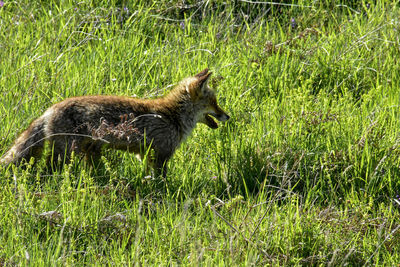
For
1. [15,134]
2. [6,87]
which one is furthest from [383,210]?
[6,87]

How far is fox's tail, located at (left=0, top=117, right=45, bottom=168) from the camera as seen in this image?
19.0 ft

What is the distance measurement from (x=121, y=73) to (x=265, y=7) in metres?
2.70

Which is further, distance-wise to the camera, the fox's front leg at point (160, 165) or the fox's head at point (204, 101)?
the fox's head at point (204, 101)

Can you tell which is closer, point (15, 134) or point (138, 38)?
point (15, 134)

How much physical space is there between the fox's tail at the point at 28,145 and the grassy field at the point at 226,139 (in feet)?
0.54

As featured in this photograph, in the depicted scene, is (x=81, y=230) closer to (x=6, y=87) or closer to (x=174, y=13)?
(x=6, y=87)

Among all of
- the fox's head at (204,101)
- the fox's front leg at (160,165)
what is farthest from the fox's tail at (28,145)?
the fox's head at (204,101)

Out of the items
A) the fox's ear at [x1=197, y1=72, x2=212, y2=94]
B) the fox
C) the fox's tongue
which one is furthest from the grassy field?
the fox's ear at [x1=197, y1=72, x2=212, y2=94]

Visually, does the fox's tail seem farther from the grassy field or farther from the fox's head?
the fox's head

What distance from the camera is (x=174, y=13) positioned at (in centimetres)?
909

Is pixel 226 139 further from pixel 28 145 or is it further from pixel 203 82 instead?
pixel 28 145

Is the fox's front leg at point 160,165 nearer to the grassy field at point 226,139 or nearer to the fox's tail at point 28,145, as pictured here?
the grassy field at point 226,139

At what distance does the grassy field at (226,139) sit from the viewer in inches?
186

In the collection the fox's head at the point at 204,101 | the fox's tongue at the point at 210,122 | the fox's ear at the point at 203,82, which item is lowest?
the fox's tongue at the point at 210,122
